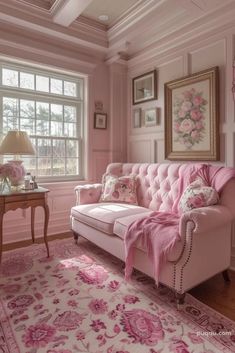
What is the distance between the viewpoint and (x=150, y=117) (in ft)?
11.5

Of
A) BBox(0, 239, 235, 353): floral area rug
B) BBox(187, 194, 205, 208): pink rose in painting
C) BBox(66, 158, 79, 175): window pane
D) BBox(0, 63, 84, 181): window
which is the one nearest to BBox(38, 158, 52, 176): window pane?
BBox(0, 63, 84, 181): window

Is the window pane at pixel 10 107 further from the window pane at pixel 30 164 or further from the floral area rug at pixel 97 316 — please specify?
the floral area rug at pixel 97 316

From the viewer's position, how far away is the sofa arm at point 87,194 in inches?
119

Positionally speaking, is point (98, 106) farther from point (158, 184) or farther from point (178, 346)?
point (178, 346)

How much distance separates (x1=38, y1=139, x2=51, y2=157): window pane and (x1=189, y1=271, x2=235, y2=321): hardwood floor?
103 inches

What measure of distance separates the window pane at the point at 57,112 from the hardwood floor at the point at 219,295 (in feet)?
9.44

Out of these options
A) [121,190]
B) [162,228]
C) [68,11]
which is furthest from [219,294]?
[68,11]

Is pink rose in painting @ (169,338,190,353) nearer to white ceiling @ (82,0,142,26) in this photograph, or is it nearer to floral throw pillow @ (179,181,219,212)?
floral throw pillow @ (179,181,219,212)

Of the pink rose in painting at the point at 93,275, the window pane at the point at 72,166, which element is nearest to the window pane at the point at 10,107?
the window pane at the point at 72,166

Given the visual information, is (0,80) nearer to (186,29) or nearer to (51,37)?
(51,37)

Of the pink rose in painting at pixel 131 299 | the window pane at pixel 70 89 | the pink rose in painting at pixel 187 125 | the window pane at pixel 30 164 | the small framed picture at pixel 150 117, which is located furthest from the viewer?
the window pane at pixel 70 89

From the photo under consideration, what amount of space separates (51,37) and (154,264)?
324cm

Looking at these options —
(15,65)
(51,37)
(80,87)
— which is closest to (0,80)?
(15,65)

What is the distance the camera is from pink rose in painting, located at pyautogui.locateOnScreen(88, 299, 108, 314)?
1684 mm
